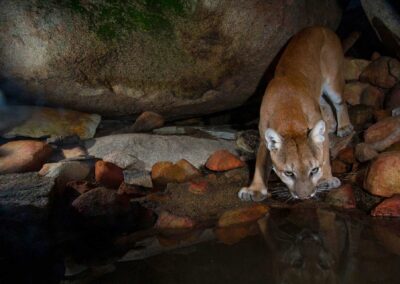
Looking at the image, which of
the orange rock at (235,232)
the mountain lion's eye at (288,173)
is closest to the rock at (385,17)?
the mountain lion's eye at (288,173)

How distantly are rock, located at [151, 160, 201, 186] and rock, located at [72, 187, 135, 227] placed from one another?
43.5 inches

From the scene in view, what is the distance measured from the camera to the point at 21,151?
613cm

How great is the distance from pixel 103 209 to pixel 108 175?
1019 millimetres

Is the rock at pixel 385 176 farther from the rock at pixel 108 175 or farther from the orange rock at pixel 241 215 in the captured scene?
the rock at pixel 108 175

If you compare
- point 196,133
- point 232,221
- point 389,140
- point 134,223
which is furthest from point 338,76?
point 134,223

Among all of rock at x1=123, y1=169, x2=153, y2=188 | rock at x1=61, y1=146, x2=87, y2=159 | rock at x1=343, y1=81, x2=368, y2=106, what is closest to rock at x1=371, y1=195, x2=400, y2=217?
rock at x1=123, y1=169, x2=153, y2=188

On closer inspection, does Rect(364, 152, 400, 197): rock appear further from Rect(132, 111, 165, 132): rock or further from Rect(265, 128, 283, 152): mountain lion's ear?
Rect(132, 111, 165, 132): rock

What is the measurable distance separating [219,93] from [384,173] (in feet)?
10.5

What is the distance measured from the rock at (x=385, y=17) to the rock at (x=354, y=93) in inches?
35.2

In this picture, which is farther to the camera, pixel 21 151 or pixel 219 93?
pixel 219 93

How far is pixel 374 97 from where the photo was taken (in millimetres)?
7785

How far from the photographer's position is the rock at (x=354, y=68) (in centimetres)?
842

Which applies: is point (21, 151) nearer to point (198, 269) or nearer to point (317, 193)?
point (198, 269)

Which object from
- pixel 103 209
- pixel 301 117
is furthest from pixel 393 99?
pixel 103 209
